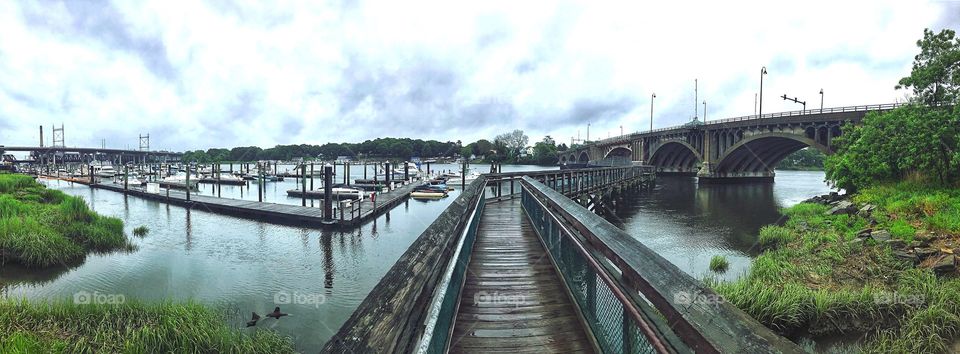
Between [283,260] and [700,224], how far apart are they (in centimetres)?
2399

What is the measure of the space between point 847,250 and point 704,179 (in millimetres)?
54600

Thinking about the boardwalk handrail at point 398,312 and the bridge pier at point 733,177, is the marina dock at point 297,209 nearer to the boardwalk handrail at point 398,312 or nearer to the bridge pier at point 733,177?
the boardwalk handrail at point 398,312

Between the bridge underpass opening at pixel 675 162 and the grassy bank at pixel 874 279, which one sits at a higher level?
the bridge underpass opening at pixel 675 162

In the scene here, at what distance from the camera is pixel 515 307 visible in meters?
4.99

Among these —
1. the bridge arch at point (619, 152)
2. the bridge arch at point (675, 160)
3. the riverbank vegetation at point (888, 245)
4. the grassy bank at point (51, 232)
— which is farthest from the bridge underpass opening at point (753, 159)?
the grassy bank at point (51, 232)

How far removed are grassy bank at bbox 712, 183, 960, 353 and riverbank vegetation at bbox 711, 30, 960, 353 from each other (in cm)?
2

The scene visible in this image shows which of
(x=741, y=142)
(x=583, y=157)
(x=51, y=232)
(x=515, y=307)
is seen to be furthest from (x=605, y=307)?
(x=583, y=157)

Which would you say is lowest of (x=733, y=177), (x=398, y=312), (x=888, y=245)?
(x=888, y=245)

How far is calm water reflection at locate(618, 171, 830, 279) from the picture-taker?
17.9 m

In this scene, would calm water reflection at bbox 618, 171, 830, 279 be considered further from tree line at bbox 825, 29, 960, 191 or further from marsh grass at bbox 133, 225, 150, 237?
marsh grass at bbox 133, 225, 150, 237

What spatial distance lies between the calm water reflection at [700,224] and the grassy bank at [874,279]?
206cm

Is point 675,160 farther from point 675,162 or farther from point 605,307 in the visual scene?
point 605,307

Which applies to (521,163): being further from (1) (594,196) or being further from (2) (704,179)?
(1) (594,196)

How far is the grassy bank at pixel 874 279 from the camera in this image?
28.2 feet
